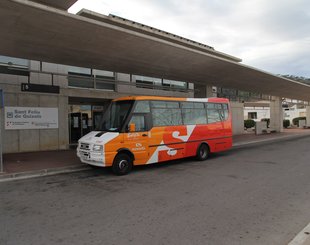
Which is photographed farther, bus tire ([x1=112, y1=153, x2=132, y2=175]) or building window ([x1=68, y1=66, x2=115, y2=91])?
building window ([x1=68, y1=66, x2=115, y2=91])

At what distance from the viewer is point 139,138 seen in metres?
9.63

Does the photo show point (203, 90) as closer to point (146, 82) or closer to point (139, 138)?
point (146, 82)

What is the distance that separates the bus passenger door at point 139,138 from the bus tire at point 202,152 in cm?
299

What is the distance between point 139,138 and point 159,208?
436 cm

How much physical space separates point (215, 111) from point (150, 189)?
7.15 m

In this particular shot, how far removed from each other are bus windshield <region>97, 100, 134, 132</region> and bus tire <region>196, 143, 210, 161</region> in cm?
404

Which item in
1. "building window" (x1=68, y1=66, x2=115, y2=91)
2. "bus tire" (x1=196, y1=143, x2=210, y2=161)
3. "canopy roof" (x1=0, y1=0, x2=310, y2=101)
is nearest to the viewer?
"canopy roof" (x1=0, y1=0, x2=310, y2=101)

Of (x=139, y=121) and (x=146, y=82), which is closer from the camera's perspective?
(x=139, y=121)

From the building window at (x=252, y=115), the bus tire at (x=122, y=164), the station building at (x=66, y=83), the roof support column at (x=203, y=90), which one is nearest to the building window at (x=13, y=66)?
the station building at (x=66, y=83)

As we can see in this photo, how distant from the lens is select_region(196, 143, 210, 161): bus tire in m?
11.9

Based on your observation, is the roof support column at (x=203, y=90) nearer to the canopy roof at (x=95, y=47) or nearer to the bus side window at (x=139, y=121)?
the canopy roof at (x=95, y=47)

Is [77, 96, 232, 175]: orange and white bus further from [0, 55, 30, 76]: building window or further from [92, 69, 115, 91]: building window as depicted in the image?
[92, 69, 115, 91]: building window

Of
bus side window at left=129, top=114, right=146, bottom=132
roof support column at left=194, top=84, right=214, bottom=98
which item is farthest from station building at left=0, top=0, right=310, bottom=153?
bus side window at left=129, top=114, right=146, bottom=132

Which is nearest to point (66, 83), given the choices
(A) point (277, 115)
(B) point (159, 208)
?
(B) point (159, 208)
